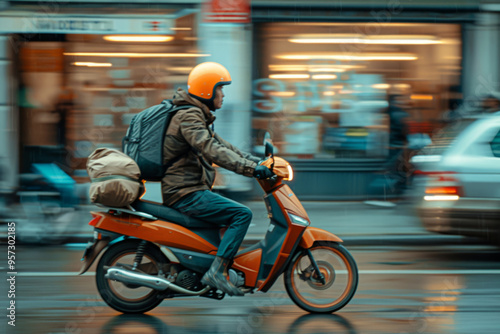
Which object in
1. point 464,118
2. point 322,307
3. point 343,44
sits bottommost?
point 322,307

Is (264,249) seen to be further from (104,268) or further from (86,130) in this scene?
(86,130)

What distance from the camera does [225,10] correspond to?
12.9m

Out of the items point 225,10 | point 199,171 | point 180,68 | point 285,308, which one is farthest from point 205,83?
point 180,68

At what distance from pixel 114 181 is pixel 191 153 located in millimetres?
614

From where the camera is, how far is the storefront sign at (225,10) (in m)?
12.9

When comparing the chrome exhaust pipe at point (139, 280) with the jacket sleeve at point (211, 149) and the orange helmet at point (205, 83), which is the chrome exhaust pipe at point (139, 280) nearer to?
the jacket sleeve at point (211, 149)

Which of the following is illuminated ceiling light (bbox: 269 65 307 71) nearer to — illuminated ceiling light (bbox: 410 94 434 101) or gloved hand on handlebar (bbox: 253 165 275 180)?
illuminated ceiling light (bbox: 410 94 434 101)

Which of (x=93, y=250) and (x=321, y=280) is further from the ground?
(x=93, y=250)

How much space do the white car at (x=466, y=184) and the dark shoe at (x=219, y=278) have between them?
11.3 ft

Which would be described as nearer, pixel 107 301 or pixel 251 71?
pixel 107 301

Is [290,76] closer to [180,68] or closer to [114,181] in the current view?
[180,68]

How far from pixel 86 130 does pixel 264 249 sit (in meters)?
8.76

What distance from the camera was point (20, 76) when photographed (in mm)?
13531

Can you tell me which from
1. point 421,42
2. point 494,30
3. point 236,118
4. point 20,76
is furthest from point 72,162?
point 494,30
